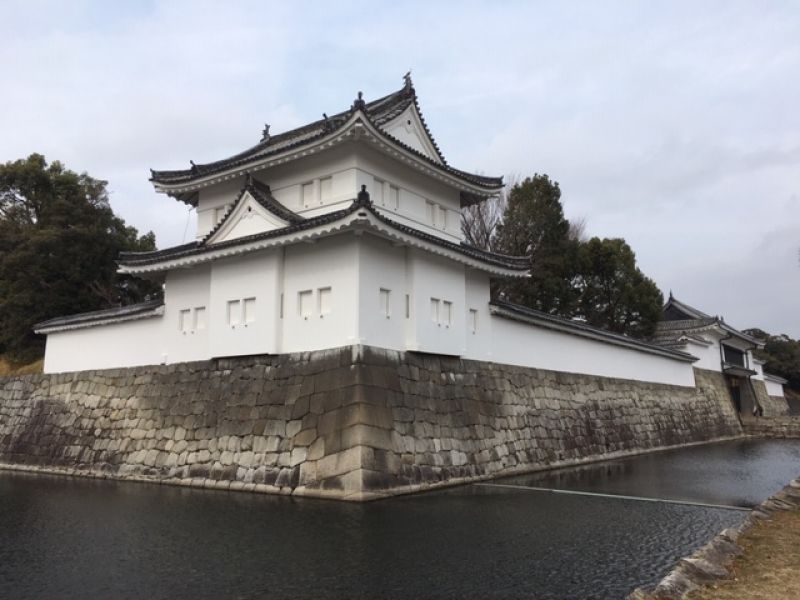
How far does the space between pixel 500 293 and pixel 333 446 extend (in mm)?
17755

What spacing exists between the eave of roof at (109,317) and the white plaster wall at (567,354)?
8.07m

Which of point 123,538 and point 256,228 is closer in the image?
point 123,538

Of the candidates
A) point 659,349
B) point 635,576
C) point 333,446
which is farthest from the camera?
point 659,349

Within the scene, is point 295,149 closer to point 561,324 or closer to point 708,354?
point 561,324

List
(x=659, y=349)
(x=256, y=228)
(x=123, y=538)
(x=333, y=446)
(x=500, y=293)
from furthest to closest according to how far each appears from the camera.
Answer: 1. (x=500, y=293)
2. (x=659, y=349)
3. (x=256, y=228)
4. (x=333, y=446)
5. (x=123, y=538)

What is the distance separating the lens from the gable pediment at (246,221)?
11.7m

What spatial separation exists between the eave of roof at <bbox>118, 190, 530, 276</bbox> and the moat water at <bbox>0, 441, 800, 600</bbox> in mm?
4466

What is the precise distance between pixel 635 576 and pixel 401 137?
10685 millimetres

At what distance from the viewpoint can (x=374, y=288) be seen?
35.6 feet

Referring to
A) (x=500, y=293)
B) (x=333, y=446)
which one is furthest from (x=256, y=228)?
(x=500, y=293)

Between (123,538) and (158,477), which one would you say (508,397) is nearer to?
(158,477)

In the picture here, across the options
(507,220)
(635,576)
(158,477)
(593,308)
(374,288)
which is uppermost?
(507,220)

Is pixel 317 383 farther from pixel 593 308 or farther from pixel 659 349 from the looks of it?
pixel 593 308

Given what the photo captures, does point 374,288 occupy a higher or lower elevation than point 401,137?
lower
